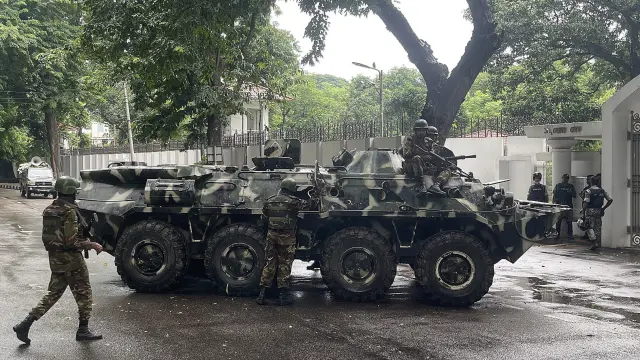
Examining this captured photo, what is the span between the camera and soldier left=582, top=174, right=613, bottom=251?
14156 millimetres

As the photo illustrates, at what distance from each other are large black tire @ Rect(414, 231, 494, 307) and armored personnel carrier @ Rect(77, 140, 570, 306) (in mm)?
12

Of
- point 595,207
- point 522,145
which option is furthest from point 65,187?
point 522,145

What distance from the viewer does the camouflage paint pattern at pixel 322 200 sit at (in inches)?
364

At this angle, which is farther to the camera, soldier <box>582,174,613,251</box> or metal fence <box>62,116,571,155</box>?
metal fence <box>62,116,571,155</box>

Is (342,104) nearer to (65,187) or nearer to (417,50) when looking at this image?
(417,50)

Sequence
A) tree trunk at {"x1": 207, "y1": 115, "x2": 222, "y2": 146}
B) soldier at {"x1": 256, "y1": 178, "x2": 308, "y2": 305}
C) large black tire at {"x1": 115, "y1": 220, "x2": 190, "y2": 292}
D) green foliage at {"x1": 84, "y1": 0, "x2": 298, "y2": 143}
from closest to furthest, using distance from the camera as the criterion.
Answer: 1. soldier at {"x1": 256, "y1": 178, "x2": 308, "y2": 305}
2. large black tire at {"x1": 115, "y1": 220, "x2": 190, "y2": 292}
3. green foliage at {"x1": 84, "y1": 0, "x2": 298, "y2": 143}
4. tree trunk at {"x1": 207, "y1": 115, "x2": 222, "y2": 146}

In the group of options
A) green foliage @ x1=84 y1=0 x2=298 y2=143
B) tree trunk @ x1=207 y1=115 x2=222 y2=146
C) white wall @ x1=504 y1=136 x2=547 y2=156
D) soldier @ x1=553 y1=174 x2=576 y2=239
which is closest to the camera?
green foliage @ x1=84 y1=0 x2=298 y2=143

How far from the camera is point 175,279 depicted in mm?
9719

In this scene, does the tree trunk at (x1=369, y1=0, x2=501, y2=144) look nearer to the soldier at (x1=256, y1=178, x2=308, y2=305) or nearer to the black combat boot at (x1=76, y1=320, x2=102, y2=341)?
the soldier at (x1=256, y1=178, x2=308, y2=305)

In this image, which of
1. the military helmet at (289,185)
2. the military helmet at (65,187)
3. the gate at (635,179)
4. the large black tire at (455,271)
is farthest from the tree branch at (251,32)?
the gate at (635,179)

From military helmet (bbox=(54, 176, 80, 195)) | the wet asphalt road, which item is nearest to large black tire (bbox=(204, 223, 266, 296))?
the wet asphalt road

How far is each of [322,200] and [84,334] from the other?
3447mm

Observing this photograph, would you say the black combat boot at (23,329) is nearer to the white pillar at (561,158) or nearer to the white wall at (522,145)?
the white pillar at (561,158)

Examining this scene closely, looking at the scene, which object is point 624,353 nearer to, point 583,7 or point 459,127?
point 459,127
